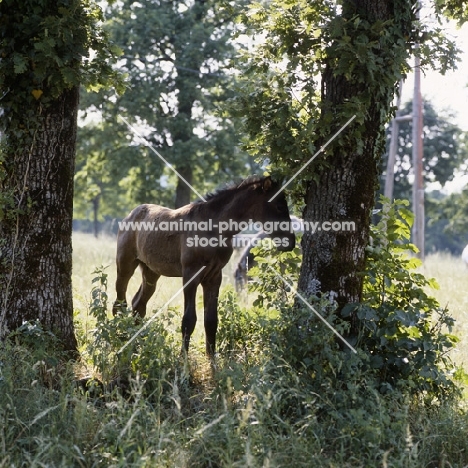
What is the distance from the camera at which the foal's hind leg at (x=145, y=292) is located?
8242 millimetres

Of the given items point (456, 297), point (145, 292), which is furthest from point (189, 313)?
point (456, 297)

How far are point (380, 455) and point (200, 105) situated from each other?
18.8m

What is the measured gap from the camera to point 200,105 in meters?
21.9

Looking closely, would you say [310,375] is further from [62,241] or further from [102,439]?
[62,241]

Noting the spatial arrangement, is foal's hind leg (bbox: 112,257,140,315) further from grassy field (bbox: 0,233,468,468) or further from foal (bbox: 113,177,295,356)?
grassy field (bbox: 0,233,468,468)

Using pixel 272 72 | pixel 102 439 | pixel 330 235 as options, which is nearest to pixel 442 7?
→ pixel 272 72

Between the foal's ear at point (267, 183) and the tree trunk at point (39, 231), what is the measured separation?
214 cm

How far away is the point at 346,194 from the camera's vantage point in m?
6.04

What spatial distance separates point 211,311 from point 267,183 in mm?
1650

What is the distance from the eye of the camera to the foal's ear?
6645 millimetres

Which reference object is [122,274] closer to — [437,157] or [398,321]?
[398,321]

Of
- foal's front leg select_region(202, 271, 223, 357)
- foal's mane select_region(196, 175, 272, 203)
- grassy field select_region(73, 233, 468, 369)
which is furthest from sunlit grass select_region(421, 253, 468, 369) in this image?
foal's front leg select_region(202, 271, 223, 357)

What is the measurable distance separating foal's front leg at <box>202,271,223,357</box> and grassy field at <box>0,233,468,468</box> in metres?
0.44

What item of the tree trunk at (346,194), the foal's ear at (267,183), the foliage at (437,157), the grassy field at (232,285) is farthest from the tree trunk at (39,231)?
the foliage at (437,157)
